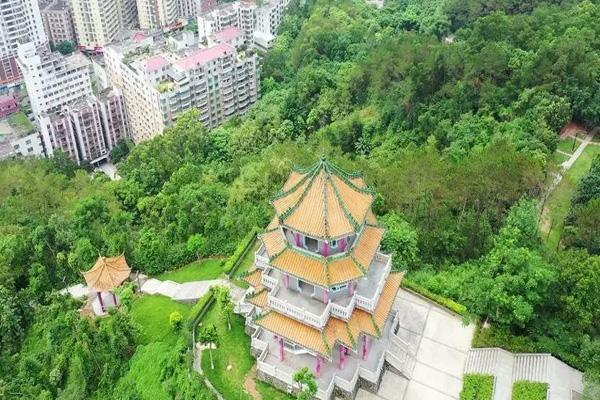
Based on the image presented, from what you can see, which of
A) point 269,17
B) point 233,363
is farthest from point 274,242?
point 269,17

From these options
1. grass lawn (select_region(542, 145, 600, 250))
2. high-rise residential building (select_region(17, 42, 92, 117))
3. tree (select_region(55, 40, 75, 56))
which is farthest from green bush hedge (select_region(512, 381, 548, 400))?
tree (select_region(55, 40, 75, 56))

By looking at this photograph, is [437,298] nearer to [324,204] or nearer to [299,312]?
[299,312]

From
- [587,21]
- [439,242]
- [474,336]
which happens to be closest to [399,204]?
[439,242]

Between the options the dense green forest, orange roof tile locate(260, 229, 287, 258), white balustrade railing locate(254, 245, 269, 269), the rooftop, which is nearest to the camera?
orange roof tile locate(260, 229, 287, 258)

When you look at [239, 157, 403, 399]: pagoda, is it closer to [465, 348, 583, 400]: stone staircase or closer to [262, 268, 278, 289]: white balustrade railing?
[262, 268, 278, 289]: white balustrade railing

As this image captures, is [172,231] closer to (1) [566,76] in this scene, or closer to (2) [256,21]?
(1) [566,76]

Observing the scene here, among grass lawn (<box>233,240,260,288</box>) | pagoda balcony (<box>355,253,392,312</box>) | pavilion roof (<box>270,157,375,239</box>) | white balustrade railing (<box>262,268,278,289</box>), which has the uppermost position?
pavilion roof (<box>270,157,375,239</box>)

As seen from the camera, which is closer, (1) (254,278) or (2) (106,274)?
(1) (254,278)
